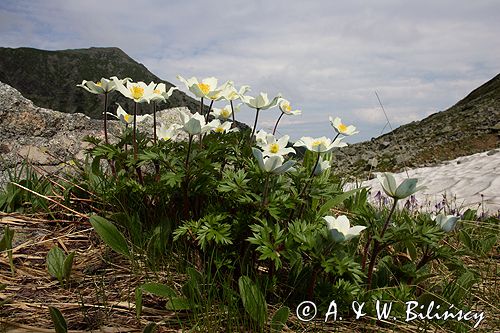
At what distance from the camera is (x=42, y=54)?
266 feet

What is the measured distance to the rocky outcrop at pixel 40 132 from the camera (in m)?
4.77

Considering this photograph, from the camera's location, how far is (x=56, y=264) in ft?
8.75

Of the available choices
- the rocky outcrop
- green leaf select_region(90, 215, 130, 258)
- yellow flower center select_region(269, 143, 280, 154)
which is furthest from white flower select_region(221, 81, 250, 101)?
the rocky outcrop

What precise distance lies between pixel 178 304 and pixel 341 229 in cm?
80

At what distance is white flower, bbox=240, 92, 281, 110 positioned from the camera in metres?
2.85

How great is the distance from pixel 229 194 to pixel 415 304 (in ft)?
3.53

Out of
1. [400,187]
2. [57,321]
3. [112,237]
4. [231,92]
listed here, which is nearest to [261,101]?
[231,92]

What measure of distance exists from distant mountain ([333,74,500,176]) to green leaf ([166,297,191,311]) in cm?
978

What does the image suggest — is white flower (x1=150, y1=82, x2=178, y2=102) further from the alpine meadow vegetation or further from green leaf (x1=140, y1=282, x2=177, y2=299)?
green leaf (x1=140, y1=282, x2=177, y2=299)

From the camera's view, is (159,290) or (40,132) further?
(40,132)

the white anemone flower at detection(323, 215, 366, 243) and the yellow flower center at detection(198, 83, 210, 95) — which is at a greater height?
the yellow flower center at detection(198, 83, 210, 95)

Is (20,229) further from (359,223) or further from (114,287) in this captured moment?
(359,223)

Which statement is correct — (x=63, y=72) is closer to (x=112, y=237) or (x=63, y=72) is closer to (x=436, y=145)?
(x=436, y=145)

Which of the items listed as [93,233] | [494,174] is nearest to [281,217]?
[93,233]
